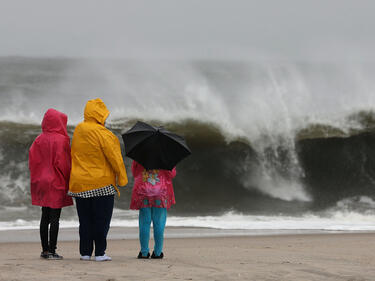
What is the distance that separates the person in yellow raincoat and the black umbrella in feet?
0.93

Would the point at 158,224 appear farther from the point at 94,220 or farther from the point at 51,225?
the point at 51,225

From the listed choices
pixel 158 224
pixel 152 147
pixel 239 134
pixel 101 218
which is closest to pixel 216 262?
pixel 158 224

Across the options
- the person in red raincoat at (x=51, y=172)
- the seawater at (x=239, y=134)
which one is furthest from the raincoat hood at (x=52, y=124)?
the seawater at (x=239, y=134)

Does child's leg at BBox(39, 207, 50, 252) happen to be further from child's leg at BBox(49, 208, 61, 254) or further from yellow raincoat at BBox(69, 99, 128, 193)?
yellow raincoat at BBox(69, 99, 128, 193)

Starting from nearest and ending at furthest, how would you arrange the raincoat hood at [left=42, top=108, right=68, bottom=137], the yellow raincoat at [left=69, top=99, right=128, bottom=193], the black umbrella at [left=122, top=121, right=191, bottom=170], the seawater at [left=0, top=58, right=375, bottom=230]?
the yellow raincoat at [left=69, top=99, right=128, bottom=193]
the raincoat hood at [left=42, top=108, right=68, bottom=137]
the black umbrella at [left=122, top=121, right=191, bottom=170]
the seawater at [left=0, top=58, right=375, bottom=230]

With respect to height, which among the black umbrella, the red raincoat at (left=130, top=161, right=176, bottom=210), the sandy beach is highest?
the black umbrella

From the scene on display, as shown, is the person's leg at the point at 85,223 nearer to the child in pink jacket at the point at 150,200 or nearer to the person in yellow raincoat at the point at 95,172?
the person in yellow raincoat at the point at 95,172

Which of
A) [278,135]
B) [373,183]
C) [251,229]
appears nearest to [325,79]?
[278,135]

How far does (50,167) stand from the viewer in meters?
4.75

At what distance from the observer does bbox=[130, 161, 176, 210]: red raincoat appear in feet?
16.4

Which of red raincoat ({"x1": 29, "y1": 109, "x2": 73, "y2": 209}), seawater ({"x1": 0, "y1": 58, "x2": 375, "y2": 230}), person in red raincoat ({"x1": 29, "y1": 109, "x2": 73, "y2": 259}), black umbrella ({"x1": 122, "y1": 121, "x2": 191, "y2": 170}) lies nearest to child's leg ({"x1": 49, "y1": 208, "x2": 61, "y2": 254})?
person in red raincoat ({"x1": 29, "y1": 109, "x2": 73, "y2": 259})

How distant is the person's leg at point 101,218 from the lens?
466cm

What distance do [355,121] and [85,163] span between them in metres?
12.0

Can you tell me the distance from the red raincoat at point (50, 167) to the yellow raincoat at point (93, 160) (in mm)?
145
